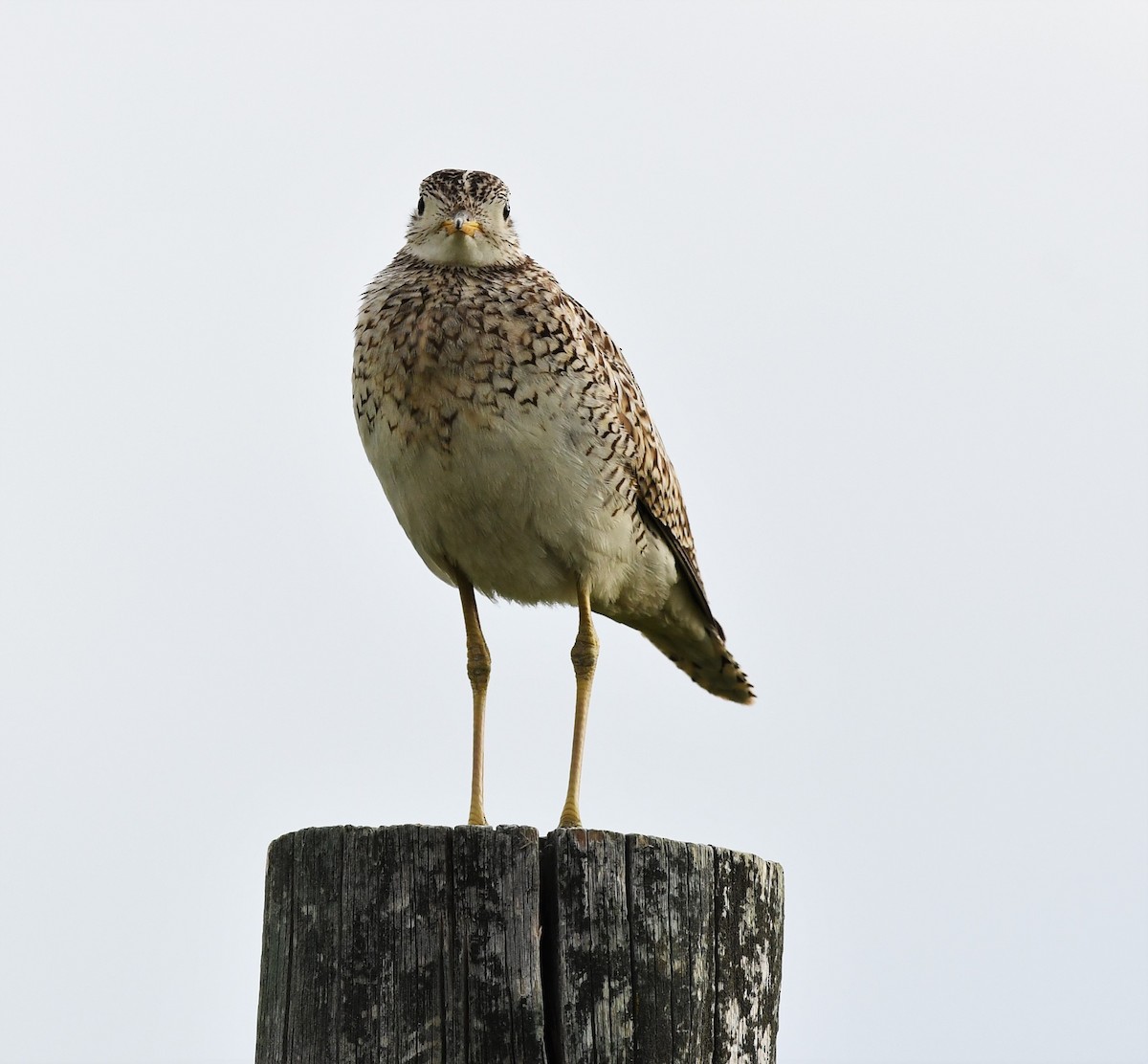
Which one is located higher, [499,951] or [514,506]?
[514,506]

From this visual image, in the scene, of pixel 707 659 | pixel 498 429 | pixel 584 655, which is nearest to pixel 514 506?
pixel 498 429

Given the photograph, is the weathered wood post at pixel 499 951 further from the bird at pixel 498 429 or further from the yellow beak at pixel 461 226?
the yellow beak at pixel 461 226

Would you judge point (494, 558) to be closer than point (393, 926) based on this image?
No

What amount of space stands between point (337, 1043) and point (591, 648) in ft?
11.2

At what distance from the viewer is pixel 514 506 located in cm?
713

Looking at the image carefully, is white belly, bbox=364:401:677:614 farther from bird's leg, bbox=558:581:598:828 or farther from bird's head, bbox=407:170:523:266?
bird's head, bbox=407:170:523:266

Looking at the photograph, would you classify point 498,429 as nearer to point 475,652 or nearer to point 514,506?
point 514,506

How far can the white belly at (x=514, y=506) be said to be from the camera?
7.03m

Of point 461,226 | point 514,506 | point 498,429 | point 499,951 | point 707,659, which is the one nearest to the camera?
point 499,951

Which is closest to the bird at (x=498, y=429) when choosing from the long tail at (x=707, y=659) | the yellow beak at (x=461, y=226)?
the yellow beak at (x=461, y=226)

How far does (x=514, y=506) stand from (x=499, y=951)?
294 centimetres

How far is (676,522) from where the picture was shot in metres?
8.22

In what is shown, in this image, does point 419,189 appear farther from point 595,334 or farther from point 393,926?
point 393,926

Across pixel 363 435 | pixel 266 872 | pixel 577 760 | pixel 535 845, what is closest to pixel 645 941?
pixel 535 845
